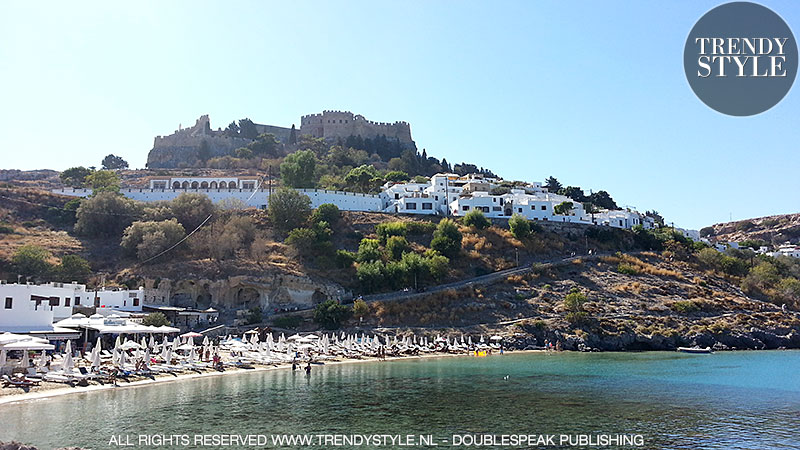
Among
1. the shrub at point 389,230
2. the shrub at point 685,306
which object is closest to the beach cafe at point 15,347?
the shrub at point 389,230

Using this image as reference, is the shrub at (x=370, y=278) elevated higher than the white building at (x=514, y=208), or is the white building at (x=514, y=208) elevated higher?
the white building at (x=514, y=208)

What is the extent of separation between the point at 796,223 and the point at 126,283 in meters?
154

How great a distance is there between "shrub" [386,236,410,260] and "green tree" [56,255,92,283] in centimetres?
2816

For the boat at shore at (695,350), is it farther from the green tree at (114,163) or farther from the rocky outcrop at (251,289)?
the green tree at (114,163)

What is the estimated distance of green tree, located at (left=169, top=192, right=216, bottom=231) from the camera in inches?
2554

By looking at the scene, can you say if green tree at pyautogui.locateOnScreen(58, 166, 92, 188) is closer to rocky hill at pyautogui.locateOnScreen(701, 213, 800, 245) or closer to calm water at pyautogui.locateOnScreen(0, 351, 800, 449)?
calm water at pyautogui.locateOnScreen(0, 351, 800, 449)

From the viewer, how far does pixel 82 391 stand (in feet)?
75.4

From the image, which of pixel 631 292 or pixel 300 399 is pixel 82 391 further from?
pixel 631 292

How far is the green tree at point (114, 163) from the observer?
117 m

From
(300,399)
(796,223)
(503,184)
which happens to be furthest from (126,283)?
(796,223)

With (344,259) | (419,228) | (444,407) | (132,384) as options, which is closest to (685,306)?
(419,228)

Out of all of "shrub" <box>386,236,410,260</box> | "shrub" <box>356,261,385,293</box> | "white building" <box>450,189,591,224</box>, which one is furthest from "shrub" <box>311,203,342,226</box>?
"white building" <box>450,189,591,224</box>

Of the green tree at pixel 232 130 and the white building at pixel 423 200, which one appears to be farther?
the green tree at pixel 232 130

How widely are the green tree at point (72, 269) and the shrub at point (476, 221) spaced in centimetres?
3971
